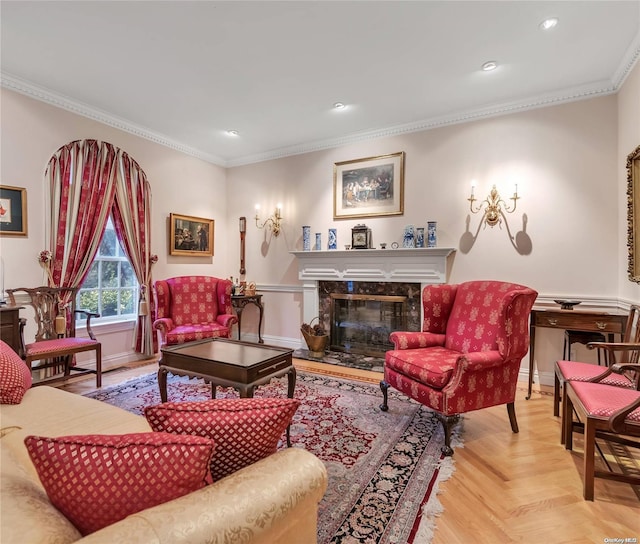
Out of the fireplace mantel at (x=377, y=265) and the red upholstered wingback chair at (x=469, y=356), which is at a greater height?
the fireplace mantel at (x=377, y=265)

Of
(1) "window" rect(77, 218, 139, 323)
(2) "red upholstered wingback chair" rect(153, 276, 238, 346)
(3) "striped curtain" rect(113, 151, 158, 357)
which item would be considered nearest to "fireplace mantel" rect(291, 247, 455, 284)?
(2) "red upholstered wingback chair" rect(153, 276, 238, 346)

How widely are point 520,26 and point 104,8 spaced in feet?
10.2

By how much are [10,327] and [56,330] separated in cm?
54

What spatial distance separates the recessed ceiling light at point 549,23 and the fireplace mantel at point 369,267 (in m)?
2.12

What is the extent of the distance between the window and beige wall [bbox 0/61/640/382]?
1.33 ft

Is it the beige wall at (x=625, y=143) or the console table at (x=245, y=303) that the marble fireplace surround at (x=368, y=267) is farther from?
the beige wall at (x=625, y=143)

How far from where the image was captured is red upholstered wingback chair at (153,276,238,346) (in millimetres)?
3862

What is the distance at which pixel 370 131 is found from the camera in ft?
14.8

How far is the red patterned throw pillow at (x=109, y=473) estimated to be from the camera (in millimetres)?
731

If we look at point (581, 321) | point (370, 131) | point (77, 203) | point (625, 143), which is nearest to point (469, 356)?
point (581, 321)

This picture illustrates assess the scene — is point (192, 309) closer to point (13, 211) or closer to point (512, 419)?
point (13, 211)

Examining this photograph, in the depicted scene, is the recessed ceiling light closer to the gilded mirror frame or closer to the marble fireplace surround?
the gilded mirror frame

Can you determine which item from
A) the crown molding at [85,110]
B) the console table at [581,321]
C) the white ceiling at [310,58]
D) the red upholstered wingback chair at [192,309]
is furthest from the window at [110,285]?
the console table at [581,321]

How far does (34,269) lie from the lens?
346cm
